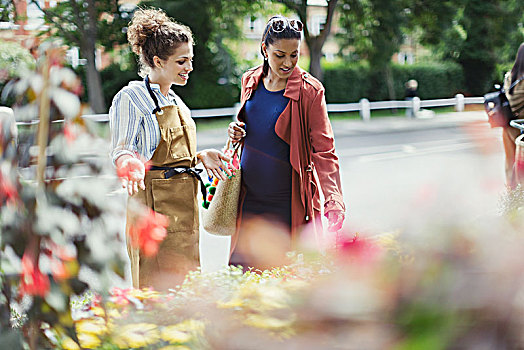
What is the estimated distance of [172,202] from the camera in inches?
121

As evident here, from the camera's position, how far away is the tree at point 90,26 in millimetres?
18812

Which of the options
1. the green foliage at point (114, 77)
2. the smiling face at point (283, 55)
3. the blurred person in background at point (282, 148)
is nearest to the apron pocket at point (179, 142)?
the blurred person in background at point (282, 148)

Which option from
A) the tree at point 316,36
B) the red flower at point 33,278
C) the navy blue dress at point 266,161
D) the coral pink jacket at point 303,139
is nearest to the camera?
the red flower at point 33,278

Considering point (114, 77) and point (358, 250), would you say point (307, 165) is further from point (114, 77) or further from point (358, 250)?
point (114, 77)

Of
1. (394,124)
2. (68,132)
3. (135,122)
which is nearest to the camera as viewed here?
(68,132)

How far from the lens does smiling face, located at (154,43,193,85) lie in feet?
9.91

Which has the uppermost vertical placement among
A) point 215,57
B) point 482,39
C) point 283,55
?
point 283,55

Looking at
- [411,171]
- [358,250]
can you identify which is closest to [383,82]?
[411,171]

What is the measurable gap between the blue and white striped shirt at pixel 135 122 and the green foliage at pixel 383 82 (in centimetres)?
2484

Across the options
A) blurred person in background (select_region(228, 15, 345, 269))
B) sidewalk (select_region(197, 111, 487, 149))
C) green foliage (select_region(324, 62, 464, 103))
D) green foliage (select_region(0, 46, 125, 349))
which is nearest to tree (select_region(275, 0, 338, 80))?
sidewalk (select_region(197, 111, 487, 149))

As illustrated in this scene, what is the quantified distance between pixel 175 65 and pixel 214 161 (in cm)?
52

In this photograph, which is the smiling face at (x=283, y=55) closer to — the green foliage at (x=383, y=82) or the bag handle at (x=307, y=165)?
the bag handle at (x=307, y=165)

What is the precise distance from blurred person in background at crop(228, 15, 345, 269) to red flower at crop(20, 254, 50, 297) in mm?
1719

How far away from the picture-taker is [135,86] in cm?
300
